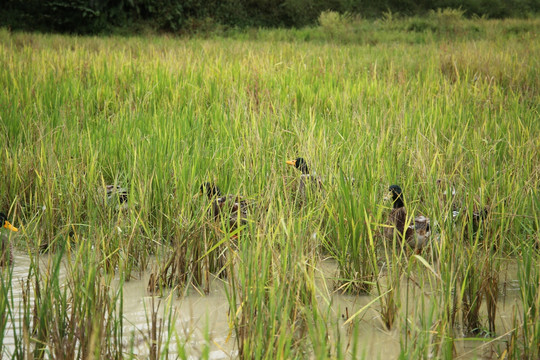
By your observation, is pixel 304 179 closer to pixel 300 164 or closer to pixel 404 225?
pixel 300 164

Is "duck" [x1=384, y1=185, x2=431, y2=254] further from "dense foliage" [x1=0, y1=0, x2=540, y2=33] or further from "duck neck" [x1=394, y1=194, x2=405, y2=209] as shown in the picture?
"dense foliage" [x1=0, y1=0, x2=540, y2=33]

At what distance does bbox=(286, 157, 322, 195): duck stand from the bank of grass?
0.07 meters

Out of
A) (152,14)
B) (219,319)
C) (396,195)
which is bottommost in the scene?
(219,319)

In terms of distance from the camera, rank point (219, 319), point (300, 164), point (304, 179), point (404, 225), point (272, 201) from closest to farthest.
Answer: point (219, 319) → point (272, 201) → point (404, 225) → point (304, 179) → point (300, 164)

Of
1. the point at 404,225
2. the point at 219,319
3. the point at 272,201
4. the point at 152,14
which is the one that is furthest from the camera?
the point at 152,14

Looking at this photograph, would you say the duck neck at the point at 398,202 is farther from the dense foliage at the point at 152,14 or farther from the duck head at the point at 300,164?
the dense foliage at the point at 152,14

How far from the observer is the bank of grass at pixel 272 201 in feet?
6.20

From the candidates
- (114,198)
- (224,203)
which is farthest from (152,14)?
(224,203)

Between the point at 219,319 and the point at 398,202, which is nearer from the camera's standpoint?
the point at 219,319

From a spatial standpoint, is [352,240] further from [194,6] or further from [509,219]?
[194,6]

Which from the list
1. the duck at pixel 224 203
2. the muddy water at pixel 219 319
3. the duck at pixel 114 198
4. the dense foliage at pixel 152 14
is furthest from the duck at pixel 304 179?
the dense foliage at pixel 152 14

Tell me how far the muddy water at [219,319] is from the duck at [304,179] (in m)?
0.54

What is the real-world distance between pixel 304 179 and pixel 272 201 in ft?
1.80

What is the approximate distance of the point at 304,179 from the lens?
3.13 m
